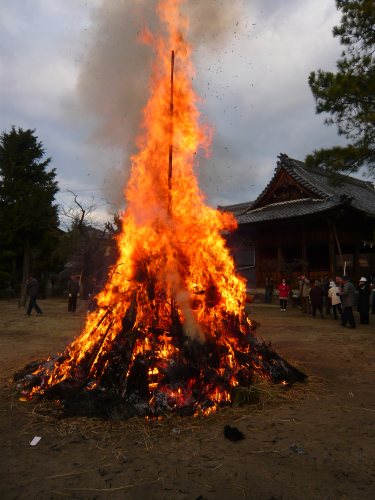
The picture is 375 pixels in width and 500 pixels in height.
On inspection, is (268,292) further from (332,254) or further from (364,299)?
(364,299)

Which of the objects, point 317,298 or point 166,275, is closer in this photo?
point 166,275

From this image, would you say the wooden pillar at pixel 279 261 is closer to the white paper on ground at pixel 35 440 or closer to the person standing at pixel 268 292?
the person standing at pixel 268 292

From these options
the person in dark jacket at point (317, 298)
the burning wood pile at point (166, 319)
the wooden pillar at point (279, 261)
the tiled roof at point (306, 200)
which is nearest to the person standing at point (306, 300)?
the person in dark jacket at point (317, 298)

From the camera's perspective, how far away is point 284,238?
21.9 metres

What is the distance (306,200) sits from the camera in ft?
70.3

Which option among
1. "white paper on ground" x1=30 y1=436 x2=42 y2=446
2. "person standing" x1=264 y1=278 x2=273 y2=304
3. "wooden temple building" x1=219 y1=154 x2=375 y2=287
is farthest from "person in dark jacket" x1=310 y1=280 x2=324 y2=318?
"white paper on ground" x1=30 y1=436 x2=42 y2=446

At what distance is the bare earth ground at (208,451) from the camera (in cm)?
322

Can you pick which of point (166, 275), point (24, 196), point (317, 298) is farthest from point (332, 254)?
point (24, 196)

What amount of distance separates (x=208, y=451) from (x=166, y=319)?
2508 millimetres

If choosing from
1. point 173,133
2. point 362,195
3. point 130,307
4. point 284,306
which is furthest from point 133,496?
point 362,195

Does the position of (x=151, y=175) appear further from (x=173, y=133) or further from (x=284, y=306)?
(x=284, y=306)

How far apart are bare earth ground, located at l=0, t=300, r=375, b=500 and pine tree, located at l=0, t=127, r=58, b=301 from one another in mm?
22029

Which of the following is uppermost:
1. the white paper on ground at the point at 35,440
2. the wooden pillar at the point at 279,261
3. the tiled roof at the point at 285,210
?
the tiled roof at the point at 285,210

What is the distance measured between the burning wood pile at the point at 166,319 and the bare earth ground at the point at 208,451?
0.37 m
